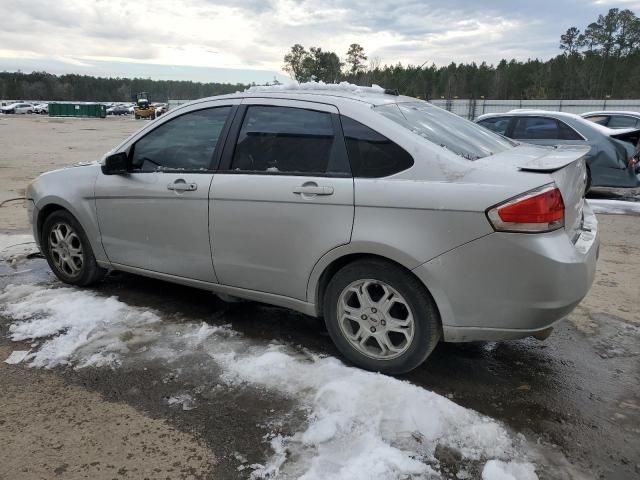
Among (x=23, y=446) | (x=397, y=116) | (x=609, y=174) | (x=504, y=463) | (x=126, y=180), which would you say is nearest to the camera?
(x=504, y=463)

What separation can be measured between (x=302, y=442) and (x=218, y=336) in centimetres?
137

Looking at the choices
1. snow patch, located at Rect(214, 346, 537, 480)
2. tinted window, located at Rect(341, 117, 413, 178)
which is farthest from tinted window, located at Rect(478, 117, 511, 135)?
snow patch, located at Rect(214, 346, 537, 480)

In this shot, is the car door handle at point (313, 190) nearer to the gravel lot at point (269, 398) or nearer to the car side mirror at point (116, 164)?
the gravel lot at point (269, 398)

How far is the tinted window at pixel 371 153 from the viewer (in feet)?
10.1

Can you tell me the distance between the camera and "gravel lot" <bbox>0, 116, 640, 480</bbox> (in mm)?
2553

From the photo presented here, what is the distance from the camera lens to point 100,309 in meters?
4.25

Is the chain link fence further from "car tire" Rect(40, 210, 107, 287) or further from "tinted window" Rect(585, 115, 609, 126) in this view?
"car tire" Rect(40, 210, 107, 287)

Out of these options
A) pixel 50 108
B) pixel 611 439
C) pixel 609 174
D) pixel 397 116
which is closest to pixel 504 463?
pixel 611 439

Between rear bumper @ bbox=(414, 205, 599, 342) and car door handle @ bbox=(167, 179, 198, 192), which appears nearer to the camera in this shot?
rear bumper @ bbox=(414, 205, 599, 342)

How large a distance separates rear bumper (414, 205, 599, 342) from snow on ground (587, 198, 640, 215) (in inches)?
241

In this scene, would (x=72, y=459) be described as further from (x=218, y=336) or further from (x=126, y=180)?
(x=126, y=180)

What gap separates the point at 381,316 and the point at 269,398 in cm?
80

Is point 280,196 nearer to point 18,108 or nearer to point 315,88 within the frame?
point 315,88

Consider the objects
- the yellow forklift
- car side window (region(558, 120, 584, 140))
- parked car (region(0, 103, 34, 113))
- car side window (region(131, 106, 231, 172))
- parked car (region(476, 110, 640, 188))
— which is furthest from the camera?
parked car (region(0, 103, 34, 113))
